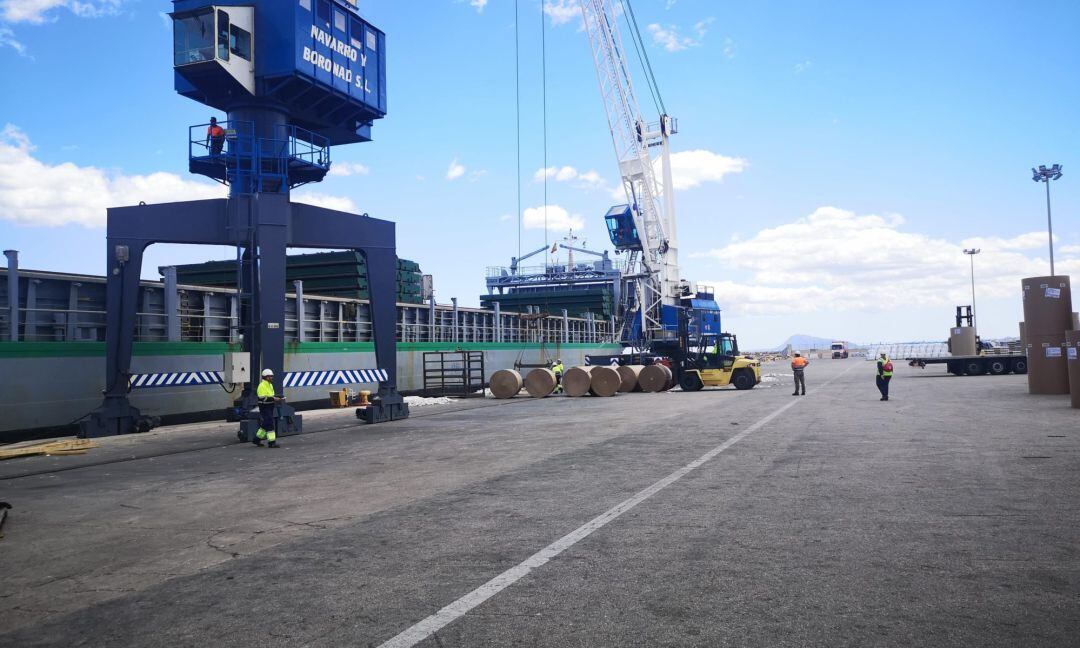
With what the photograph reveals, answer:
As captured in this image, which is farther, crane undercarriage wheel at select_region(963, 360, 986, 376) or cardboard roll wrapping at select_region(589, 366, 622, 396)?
crane undercarriage wheel at select_region(963, 360, 986, 376)

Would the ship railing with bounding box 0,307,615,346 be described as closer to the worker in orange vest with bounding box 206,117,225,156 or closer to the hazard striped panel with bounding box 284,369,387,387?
the hazard striped panel with bounding box 284,369,387,387

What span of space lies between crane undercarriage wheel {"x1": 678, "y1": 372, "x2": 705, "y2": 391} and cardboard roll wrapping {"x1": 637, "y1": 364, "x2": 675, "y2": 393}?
701mm

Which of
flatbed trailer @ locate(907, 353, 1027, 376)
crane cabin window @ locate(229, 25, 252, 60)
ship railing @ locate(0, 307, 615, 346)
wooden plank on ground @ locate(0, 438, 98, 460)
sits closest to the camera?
wooden plank on ground @ locate(0, 438, 98, 460)

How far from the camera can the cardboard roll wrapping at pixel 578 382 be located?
2949 centimetres

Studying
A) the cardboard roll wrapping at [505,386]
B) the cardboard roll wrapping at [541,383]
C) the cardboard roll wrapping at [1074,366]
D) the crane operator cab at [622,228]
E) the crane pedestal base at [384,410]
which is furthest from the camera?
the crane operator cab at [622,228]

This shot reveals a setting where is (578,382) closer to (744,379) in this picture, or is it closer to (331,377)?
(744,379)

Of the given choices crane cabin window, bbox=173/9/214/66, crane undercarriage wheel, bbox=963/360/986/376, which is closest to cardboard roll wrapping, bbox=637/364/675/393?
crane undercarriage wheel, bbox=963/360/986/376

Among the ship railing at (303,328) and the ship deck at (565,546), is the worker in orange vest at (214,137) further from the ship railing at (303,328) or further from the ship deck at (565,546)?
the ship deck at (565,546)

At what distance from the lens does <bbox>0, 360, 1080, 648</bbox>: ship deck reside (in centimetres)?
446

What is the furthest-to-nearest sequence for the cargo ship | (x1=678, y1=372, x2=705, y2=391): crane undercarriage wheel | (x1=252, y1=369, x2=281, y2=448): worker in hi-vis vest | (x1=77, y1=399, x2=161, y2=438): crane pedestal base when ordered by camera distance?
(x1=678, y1=372, x2=705, y2=391): crane undercarriage wheel, the cargo ship, (x1=77, y1=399, x2=161, y2=438): crane pedestal base, (x1=252, y1=369, x2=281, y2=448): worker in hi-vis vest

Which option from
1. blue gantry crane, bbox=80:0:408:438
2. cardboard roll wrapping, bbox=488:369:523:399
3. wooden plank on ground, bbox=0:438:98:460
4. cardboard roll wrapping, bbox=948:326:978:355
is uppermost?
blue gantry crane, bbox=80:0:408:438

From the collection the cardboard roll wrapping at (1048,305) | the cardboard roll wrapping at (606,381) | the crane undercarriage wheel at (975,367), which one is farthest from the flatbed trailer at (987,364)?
the cardboard roll wrapping at (606,381)

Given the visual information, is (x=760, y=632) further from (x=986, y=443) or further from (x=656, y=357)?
(x=656, y=357)

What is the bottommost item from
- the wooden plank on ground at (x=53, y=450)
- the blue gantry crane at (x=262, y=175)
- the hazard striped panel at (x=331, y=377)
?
the wooden plank on ground at (x=53, y=450)
